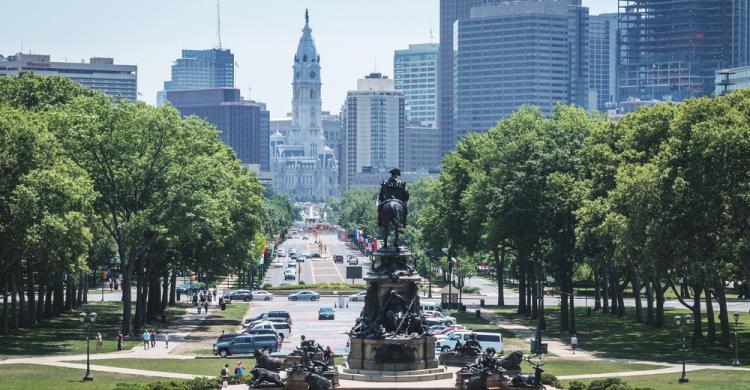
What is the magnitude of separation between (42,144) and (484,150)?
149 ft

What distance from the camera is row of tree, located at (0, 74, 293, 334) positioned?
8012 centimetres

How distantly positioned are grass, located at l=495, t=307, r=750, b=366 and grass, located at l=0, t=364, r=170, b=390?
28.4 meters

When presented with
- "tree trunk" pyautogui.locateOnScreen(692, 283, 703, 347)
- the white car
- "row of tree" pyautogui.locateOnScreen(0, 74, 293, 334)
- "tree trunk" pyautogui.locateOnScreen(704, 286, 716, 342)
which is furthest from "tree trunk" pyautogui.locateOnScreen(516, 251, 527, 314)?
the white car

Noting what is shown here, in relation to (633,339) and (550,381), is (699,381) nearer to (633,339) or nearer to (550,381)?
(550,381)

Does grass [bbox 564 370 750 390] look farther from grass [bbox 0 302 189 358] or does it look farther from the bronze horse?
grass [bbox 0 302 189 358]

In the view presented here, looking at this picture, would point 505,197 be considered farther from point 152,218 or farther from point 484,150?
point 152,218

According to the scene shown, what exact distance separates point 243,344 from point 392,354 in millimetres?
23042

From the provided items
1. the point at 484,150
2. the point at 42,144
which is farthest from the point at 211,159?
the point at 484,150

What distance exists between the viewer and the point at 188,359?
80562 mm

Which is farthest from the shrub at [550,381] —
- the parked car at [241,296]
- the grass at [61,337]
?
the parked car at [241,296]

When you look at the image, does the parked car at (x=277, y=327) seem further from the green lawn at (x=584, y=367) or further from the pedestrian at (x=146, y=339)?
the green lawn at (x=584, y=367)

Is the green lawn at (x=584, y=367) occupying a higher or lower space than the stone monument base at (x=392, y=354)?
lower

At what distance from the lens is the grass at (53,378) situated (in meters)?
64.4

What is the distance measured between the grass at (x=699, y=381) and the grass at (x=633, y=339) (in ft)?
18.8
